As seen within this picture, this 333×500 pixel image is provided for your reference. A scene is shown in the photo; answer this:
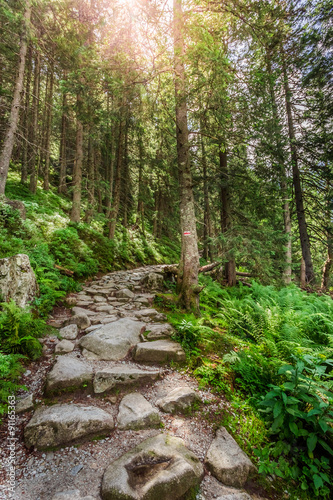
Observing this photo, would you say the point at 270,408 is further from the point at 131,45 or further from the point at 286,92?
the point at 286,92

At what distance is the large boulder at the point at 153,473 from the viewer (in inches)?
67.3

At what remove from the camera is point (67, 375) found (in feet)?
9.22

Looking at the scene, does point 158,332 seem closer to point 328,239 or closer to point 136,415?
point 136,415

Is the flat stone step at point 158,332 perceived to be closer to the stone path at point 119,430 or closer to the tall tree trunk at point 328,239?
the stone path at point 119,430

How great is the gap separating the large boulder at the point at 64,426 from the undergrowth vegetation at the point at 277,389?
58.8 inches

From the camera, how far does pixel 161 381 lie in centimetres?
316

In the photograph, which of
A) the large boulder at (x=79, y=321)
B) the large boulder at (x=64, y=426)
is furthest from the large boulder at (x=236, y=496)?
the large boulder at (x=79, y=321)

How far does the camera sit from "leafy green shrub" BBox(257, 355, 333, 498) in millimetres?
2082

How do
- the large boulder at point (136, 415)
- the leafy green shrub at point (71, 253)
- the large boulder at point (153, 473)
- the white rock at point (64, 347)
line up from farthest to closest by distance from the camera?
the leafy green shrub at point (71, 253)
the white rock at point (64, 347)
the large boulder at point (136, 415)
the large boulder at point (153, 473)

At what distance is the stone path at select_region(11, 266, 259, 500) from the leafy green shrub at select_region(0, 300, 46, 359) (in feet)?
1.14

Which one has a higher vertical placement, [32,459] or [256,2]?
[256,2]

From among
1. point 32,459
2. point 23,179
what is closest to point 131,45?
point 32,459

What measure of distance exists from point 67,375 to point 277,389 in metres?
2.65

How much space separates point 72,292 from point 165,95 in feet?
22.6
